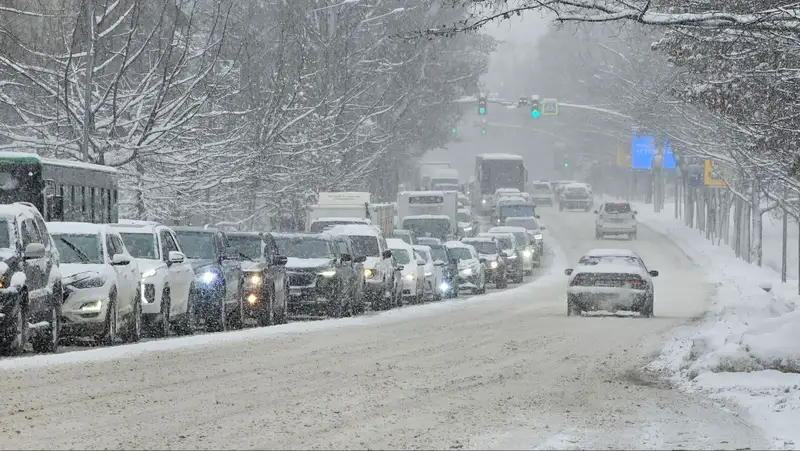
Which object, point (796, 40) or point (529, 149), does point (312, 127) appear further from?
point (529, 149)

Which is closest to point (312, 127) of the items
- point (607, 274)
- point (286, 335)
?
point (607, 274)

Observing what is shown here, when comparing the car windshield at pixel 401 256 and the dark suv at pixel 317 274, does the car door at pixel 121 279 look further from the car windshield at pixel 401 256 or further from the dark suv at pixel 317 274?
the car windshield at pixel 401 256

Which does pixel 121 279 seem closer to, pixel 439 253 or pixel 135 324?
pixel 135 324

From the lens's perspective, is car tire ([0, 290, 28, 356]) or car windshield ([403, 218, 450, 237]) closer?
car tire ([0, 290, 28, 356])

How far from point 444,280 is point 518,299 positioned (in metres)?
2.75

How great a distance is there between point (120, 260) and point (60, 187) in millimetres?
8618

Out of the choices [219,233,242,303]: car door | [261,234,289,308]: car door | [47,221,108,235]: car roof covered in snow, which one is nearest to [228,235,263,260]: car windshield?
[261,234,289,308]: car door

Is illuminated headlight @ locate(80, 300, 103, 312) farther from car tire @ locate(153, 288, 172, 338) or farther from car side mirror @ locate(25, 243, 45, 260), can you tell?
car tire @ locate(153, 288, 172, 338)

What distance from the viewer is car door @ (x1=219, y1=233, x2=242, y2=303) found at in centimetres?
2792

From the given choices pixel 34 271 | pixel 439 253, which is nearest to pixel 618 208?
pixel 439 253

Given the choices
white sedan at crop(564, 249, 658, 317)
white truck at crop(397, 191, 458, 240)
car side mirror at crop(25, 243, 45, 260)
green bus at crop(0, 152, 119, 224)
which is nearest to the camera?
car side mirror at crop(25, 243, 45, 260)

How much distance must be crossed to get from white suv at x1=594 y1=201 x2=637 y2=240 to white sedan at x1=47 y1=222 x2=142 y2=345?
64.3 meters

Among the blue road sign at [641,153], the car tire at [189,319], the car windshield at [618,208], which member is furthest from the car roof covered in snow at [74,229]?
the blue road sign at [641,153]

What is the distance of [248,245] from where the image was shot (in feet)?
101
